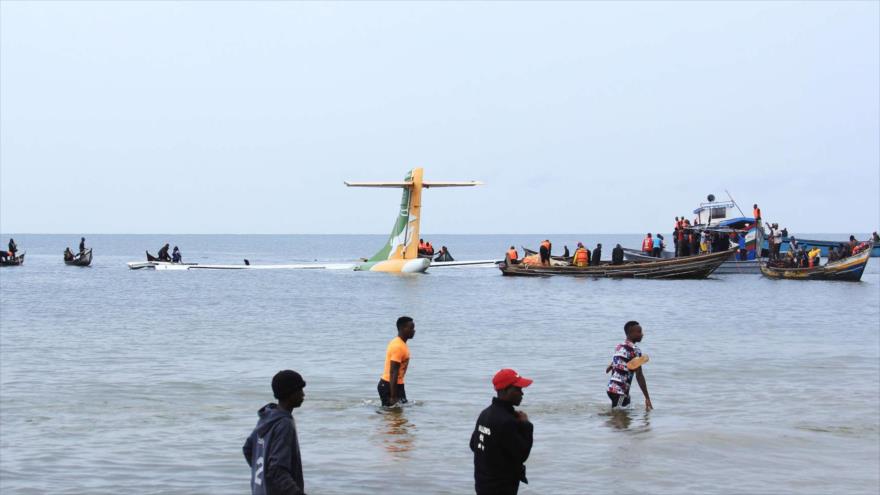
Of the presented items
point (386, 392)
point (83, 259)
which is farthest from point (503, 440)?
point (83, 259)

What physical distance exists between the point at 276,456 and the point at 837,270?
150ft

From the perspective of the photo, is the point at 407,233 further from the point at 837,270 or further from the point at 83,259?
the point at 83,259

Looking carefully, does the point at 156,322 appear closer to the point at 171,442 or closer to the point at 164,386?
the point at 164,386

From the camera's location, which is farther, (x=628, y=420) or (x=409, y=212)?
(x=409, y=212)

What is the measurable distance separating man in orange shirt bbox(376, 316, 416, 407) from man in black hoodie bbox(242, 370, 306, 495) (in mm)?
5580

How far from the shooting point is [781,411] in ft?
49.8

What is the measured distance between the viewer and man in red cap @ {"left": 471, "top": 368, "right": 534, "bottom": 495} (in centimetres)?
623

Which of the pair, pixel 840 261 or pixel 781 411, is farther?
pixel 840 261

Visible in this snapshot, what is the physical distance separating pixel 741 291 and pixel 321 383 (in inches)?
1202

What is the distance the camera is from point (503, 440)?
625cm

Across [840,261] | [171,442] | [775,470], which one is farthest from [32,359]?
[840,261]

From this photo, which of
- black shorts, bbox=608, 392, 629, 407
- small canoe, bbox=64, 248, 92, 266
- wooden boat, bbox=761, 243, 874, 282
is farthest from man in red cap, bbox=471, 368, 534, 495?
small canoe, bbox=64, 248, 92, 266

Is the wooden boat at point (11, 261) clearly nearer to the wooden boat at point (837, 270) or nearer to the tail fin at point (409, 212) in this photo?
the tail fin at point (409, 212)

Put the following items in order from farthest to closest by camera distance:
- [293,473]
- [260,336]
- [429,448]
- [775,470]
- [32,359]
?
[260,336] → [32,359] → [429,448] → [775,470] → [293,473]
